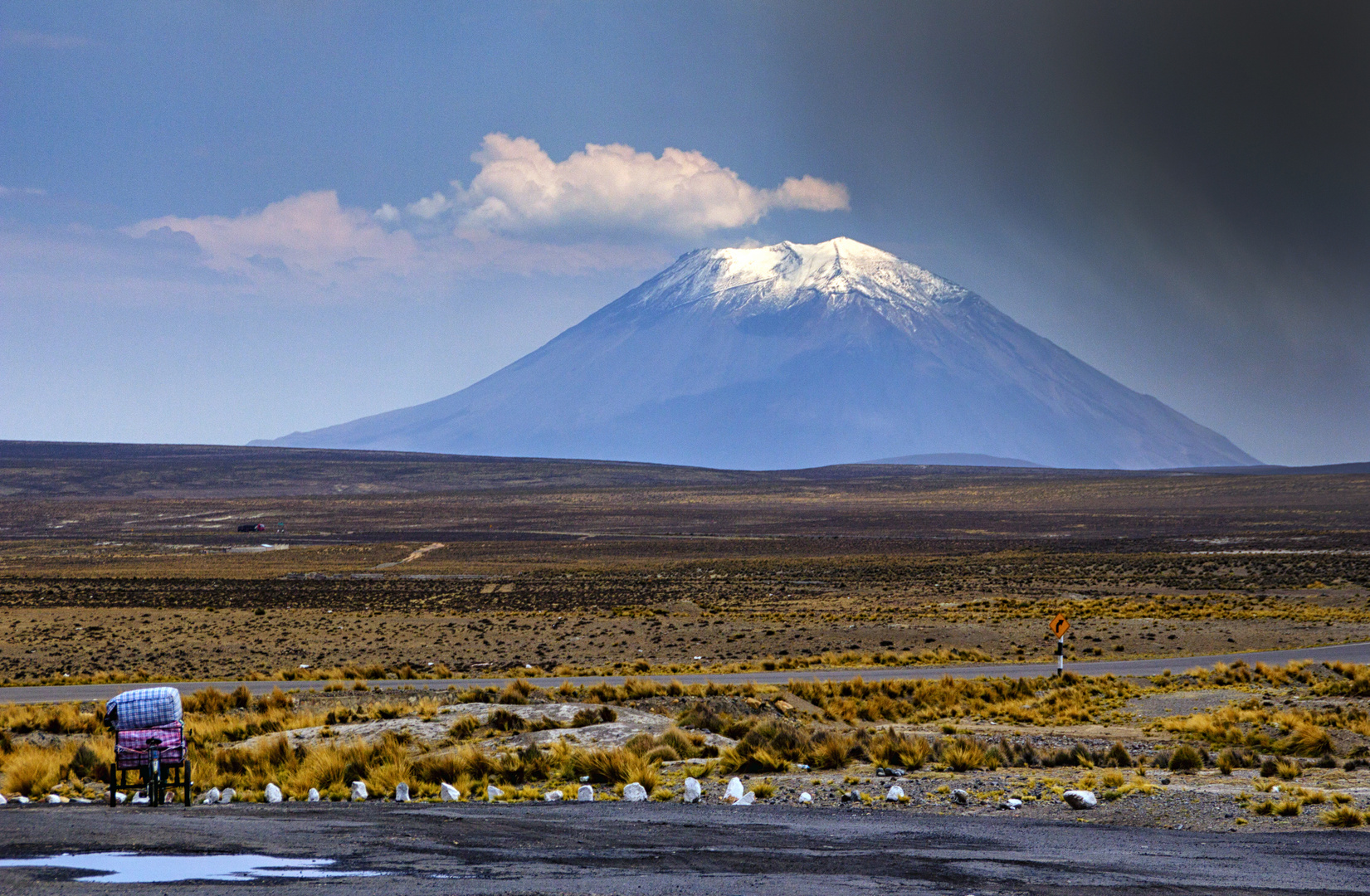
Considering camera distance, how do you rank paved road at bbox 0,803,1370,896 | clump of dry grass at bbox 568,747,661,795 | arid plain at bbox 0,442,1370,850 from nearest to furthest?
paved road at bbox 0,803,1370,896 → clump of dry grass at bbox 568,747,661,795 → arid plain at bbox 0,442,1370,850

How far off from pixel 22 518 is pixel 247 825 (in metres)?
116

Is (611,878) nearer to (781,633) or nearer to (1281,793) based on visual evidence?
(1281,793)

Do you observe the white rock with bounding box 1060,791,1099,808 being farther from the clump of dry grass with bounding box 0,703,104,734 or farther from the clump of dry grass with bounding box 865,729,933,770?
the clump of dry grass with bounding box 0,703,104,734

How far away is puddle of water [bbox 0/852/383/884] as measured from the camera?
7.71 meters

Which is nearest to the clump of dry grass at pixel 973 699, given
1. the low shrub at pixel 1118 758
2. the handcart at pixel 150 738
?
the low shrub at pixel 1118 758

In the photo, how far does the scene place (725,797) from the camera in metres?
11.5

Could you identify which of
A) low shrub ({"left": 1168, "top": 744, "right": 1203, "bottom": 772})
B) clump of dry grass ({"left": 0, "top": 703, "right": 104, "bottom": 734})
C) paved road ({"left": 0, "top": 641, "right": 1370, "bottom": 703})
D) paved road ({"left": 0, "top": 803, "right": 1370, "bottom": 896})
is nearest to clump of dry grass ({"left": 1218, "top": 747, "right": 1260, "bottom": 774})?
low shrub ({"left": 1168, "top": 744, "right": 1203, "bottom": 772})

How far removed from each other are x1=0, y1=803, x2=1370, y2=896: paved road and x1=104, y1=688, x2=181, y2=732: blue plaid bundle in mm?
865

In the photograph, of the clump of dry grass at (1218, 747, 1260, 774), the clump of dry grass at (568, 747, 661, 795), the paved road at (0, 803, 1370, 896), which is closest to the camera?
the paved road at (0, 803, 1370, 896)

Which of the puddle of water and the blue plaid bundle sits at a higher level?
the blue plaid bundle

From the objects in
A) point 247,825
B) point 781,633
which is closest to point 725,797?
point 247,825

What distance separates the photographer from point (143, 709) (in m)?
11.2

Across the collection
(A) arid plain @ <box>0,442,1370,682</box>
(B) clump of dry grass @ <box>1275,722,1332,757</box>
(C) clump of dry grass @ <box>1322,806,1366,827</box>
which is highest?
(C) clump of dry grass @ <box>1322,806,1366,827</box>

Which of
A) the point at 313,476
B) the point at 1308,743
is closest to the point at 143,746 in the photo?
the point at 1308,743
